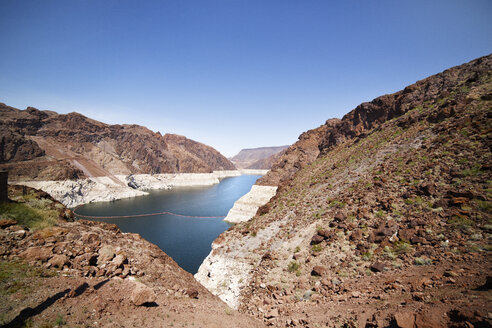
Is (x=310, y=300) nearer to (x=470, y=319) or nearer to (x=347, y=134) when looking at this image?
(x=470, y=319)

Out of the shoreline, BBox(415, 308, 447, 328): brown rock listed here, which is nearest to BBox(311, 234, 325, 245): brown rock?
BBox(415, 308, 447, 328): brown rock

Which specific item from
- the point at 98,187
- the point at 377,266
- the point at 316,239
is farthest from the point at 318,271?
the point at 98,187

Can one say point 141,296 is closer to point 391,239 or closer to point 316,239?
point 316,239

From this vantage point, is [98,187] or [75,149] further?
[75,149]

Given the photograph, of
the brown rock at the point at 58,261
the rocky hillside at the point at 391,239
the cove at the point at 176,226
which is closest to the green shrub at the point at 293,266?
the rocky hillside at the point at 391,239

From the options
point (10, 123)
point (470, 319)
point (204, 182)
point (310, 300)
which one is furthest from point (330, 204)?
point (10, 123)

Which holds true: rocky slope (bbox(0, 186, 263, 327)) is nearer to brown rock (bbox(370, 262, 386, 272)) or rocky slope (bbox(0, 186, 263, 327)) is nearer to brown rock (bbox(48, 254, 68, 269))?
brown rock (bbox(48, 254, 68, 269))
